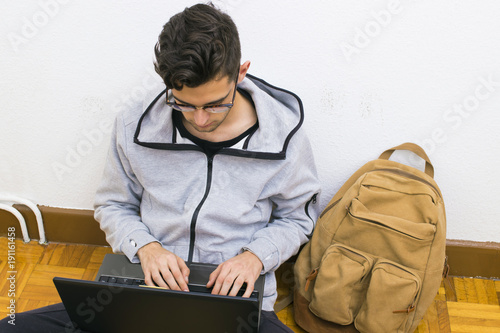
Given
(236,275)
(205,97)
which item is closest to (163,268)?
(236,275)

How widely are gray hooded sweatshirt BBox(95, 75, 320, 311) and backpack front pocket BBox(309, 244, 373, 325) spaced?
0.12 meters

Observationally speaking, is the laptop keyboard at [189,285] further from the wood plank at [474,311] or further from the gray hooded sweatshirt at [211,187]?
the wood plank at [474,311]

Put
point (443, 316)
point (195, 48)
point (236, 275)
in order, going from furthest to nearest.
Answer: point (443, 316)
point (236, 275)
point (195, 48)

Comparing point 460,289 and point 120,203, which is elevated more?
point 120,203

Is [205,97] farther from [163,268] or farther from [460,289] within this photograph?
[460,289]

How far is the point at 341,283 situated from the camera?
1295mm

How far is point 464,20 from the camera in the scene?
1.17m

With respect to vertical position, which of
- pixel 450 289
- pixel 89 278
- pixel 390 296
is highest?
pixel 390 296

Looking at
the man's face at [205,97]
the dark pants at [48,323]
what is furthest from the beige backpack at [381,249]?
the man's face at [205,97]

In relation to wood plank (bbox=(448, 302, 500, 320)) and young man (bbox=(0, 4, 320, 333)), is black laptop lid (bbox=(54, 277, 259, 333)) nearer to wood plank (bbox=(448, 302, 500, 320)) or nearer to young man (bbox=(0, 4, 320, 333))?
young man (bbox=(0, 4, 320, 333))

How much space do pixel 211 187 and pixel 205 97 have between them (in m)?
0.29

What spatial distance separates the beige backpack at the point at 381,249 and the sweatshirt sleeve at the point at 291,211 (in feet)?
0.26

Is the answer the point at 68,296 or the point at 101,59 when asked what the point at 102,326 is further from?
the point at 101,59

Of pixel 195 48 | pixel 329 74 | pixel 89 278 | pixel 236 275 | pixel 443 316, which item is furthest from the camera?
pixel 89 278
